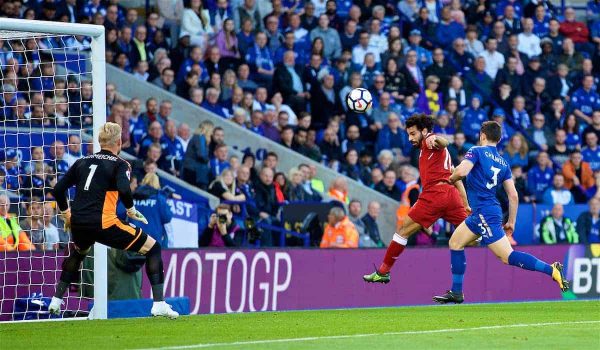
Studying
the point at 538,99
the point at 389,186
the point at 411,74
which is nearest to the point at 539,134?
the point at 538,99

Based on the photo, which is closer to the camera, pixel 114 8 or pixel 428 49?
pixel 114 8

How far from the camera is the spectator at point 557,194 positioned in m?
22.3

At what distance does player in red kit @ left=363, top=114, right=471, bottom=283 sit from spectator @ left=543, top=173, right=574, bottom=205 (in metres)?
7.78

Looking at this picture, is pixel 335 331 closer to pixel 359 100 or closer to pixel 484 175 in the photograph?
pixel 484 175

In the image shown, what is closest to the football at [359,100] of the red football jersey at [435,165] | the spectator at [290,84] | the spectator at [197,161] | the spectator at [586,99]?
the red football jersey at [435,165]

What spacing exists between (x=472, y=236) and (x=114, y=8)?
8732mm

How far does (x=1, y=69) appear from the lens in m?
17.0

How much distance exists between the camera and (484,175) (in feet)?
45.2

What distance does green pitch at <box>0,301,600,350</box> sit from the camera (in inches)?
423

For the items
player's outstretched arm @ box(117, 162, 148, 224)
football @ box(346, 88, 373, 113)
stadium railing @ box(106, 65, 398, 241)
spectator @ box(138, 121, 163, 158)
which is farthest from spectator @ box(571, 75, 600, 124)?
player's outstretched arm @ box(117, 162, 148, 224)

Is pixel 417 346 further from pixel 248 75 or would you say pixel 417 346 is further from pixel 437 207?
pixel 248 75

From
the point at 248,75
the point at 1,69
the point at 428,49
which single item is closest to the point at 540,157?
the point at 428,49

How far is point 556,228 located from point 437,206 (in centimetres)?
715

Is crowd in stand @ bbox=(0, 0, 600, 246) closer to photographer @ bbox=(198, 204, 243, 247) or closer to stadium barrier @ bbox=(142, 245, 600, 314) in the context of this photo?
A: photographer @ bbox=(198, 204, 243, 247)
